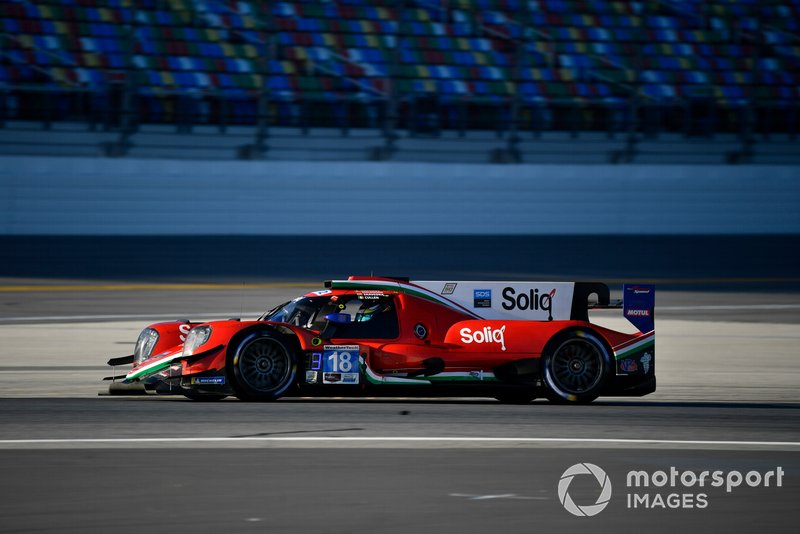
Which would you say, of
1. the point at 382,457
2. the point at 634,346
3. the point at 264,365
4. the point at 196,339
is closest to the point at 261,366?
the point at 264,365

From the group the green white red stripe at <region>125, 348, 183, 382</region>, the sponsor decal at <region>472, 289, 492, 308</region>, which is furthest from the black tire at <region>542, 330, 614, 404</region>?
the green white red stripe at <region>125, 348, 183, 382</region>

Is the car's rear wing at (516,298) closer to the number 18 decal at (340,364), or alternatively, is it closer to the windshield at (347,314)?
the windshield at (347,314)

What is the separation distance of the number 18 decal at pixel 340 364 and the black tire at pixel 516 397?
1.18 m

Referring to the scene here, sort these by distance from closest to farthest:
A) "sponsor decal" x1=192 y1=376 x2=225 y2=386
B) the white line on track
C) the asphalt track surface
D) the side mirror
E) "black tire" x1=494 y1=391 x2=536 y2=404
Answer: the asphalt track surface < the white line on track < "sponsor decal" x1=192 y1=376 x2=225 y2=386 < the side mirror < "black tire" x1=494 y1=391 x2=536 y2=404

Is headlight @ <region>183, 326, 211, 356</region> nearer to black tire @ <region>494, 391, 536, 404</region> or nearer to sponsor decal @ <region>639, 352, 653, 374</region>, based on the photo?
black tire @ <region>494, 391, 536, 404</region>

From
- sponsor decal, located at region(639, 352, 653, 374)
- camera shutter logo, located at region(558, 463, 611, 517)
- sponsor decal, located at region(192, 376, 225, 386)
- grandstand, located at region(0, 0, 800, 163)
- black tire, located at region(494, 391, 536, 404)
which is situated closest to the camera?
camera shutter logo, located at region(558, 463, 611, 517)

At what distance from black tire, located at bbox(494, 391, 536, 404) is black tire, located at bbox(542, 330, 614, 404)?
0.31 metres

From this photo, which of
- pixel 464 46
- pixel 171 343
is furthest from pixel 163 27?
pixel 171 343

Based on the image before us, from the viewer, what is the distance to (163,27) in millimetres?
28297

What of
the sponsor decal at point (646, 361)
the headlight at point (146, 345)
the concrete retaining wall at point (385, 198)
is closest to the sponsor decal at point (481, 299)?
the sponsor decal at point (646, 361)

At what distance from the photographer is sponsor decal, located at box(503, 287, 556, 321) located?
9.45m

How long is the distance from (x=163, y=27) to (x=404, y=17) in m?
5.74

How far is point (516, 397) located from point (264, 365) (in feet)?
6.41

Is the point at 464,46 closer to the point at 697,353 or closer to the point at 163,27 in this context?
the point at 163,27
